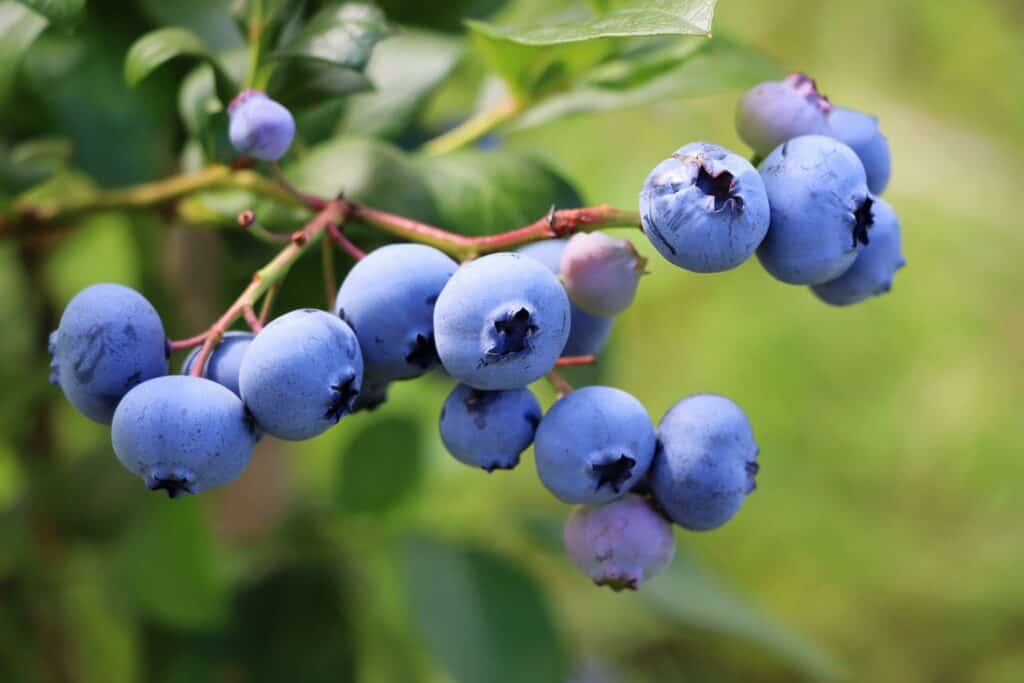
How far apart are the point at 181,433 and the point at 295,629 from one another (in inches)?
33.0

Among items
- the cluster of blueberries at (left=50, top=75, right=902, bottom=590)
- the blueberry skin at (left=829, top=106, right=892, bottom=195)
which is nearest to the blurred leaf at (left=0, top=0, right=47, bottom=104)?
the cluster of blueberries at (left=50, top=75, right=902, bottom=590)

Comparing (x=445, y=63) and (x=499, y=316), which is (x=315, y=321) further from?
(x=445, y=63)

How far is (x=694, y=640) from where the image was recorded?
2004 millimetres

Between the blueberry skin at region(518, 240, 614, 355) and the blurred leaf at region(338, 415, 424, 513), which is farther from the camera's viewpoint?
the blurred leaf at region(338, 415, 424, 513)

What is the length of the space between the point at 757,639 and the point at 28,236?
0.87m

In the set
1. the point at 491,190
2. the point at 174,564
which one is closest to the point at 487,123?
the point at 491,190

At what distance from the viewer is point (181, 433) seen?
0.54 m

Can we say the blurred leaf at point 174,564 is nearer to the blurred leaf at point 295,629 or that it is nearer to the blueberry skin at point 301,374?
the blurred leaf at point 295,629

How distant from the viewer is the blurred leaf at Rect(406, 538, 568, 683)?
1.12 m

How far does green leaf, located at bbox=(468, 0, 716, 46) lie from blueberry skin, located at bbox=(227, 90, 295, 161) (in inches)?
5.6

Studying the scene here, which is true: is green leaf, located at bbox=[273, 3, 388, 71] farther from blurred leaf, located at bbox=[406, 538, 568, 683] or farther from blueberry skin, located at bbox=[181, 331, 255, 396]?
blurred leaf, located at bbox=[406, 538, 568, 683]

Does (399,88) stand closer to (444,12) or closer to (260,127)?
(444,12)

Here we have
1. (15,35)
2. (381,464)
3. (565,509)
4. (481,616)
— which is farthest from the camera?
(565,509)

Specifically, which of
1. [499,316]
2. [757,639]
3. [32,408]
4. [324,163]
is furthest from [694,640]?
[499,316]
